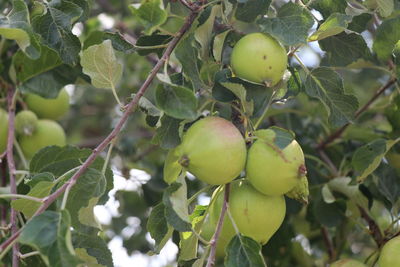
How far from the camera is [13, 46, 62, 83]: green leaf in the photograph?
1969 millimetres

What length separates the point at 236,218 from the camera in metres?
1.34

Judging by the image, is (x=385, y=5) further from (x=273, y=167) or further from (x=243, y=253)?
(x=243, y=253)

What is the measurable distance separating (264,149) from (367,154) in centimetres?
54

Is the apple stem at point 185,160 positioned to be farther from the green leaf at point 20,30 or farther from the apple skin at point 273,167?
the green leaf at point 20,30

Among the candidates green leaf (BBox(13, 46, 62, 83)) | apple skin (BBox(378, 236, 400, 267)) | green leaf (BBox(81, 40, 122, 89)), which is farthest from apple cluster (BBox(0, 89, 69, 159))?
apple skin (BBox(378, 236, 400, 267))

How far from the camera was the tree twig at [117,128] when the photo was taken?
1254mm

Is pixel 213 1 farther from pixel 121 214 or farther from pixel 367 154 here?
pixel 121 214

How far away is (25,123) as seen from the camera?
6.84 feet

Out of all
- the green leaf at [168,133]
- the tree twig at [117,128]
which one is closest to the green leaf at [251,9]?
the tree twig at [117,128]

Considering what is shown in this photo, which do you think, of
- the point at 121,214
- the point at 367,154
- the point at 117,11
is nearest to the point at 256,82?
the point at 367,154

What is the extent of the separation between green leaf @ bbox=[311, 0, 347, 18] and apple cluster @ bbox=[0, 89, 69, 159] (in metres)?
0.89

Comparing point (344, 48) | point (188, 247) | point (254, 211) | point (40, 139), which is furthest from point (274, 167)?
point (40, 139)

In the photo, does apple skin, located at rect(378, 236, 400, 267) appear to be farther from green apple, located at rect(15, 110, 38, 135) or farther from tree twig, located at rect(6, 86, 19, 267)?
green apple, located at rect(15, 110, 38, 135)

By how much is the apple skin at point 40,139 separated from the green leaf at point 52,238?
3.23ft
